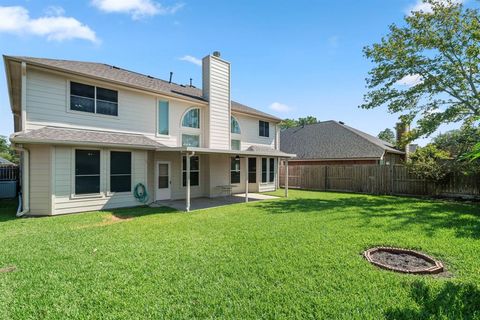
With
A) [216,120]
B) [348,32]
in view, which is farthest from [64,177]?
[348,32]

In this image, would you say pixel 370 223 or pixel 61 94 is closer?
pixel 370 223

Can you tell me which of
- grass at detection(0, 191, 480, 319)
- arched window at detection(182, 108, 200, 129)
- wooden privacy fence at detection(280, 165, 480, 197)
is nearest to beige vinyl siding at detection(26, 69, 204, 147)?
arched window at detection(182, 108, 200, 129)

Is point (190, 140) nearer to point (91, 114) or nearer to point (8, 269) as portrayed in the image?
point (91, 114)

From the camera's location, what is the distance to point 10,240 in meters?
5.89

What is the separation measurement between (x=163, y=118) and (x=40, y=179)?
5.52 m

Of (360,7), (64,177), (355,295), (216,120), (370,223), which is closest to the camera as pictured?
(355,295)

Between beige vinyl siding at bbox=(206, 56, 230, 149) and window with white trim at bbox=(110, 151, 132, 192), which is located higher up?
beige vinyl siding at bbox=(206, 56, 230, 149)

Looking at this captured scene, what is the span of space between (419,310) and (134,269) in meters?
4.27

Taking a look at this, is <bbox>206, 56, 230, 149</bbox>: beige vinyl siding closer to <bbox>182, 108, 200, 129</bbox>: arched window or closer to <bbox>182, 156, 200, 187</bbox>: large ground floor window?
<bbox>182, 108, 200, 129</bbox>: arched window

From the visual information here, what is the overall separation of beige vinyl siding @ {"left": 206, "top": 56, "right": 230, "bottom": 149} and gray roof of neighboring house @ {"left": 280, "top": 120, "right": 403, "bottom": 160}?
9.76 metres

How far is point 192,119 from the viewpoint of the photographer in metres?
13.3

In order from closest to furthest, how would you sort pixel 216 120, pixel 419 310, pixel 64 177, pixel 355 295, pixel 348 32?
pixel 419 310, pixel 355 295, pixel 64 177, pixel 348 32, pixel 216 120

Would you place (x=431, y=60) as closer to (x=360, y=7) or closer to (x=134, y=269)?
(x=360, y=7)

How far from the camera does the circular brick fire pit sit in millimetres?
4277
